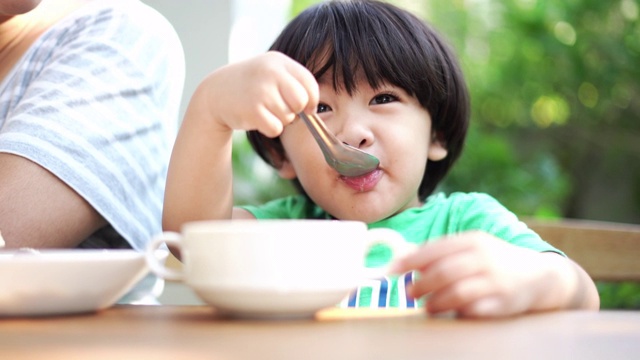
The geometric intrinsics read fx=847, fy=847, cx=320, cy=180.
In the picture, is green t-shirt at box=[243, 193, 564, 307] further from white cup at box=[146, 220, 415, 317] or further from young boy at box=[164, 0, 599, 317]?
white cup at box=[146, 220, 415, 317]

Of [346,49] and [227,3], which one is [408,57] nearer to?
[346,49]

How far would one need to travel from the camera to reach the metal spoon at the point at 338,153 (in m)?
0.90

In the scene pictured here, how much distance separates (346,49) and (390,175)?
0.68 feet

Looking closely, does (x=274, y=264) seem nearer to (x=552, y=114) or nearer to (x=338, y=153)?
(x=338, y=153)

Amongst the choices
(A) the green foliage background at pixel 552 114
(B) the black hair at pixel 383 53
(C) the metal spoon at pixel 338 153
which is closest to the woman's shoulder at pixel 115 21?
A: (B) the black hair at pixel 383 53

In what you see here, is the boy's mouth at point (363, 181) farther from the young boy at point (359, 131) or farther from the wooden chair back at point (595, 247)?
the wooden chair back at point (595, 247)

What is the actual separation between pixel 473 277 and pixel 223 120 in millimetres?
413

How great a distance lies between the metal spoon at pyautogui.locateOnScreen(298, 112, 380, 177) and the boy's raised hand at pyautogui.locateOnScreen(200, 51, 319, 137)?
43mm

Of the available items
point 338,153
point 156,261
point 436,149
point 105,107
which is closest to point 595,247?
point 436,149

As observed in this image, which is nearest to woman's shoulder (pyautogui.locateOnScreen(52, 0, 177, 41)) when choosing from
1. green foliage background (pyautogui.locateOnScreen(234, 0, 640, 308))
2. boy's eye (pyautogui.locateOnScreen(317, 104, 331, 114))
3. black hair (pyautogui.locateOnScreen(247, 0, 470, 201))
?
black hair (pyautogui.locateOnScreen(247, 0, 470, 201))

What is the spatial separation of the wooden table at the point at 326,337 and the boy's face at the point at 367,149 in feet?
1.80

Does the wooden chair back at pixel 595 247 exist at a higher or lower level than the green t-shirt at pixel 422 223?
lower

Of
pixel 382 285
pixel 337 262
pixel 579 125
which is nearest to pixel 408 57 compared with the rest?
pixel 382 285

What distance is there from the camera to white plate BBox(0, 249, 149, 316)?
653mm
